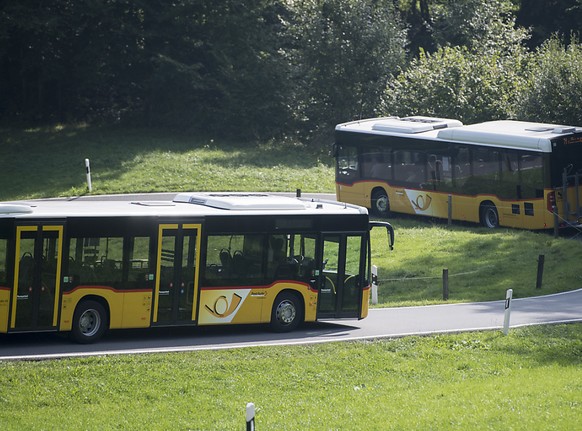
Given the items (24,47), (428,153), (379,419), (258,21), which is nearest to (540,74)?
(428,153)

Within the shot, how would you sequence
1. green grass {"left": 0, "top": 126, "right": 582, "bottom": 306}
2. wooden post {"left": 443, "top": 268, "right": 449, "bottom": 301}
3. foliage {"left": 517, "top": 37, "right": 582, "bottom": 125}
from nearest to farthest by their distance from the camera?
wooden post {"left": 443, "top": 268, "right": 449, "bottom": 301} < green grass {"left": 0, "top": 126, "right": 582, "bottom": 306} < foliage {"left": 517, "top": 37, "right": 582, "bottom": 125}

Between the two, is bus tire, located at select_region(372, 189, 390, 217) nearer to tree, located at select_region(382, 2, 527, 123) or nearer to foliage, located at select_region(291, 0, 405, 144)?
tree, located at select_region(382, 2, 527, 123)

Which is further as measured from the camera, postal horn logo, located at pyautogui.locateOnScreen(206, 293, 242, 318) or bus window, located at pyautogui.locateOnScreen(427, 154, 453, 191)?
bus window, located at pyautogui.locateOnScreen(427, 154, 453, 191)

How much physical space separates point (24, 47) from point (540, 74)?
2390 centimetres

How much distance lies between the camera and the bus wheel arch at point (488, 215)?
34281 mm

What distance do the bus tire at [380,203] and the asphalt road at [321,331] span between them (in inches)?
501

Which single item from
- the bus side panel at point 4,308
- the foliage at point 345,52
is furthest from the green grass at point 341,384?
the foliage at point 345,52

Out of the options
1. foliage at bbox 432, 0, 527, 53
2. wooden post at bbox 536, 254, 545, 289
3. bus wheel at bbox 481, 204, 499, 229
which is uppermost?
foliage at bbox 432, 0, 527, 53

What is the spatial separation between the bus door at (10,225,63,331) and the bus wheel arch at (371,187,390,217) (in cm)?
1987

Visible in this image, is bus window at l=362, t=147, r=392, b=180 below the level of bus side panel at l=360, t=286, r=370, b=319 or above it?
above

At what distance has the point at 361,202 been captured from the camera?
37.9 metres

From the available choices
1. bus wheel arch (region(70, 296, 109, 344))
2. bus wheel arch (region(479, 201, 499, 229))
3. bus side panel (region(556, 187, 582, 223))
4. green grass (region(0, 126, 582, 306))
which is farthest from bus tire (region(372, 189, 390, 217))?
bus wheel arch (region(70, 296, 109, 344))

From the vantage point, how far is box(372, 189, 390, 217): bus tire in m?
37.3

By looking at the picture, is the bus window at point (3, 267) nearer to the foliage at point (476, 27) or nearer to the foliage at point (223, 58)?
the foliage at point (223, 58)
